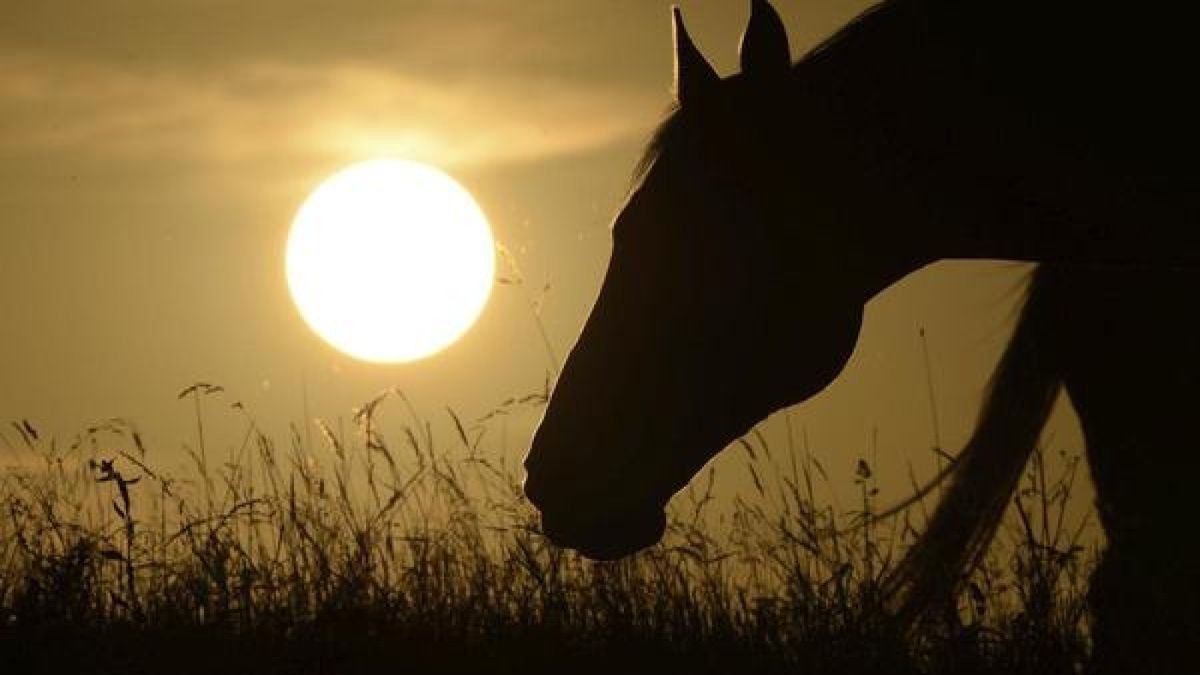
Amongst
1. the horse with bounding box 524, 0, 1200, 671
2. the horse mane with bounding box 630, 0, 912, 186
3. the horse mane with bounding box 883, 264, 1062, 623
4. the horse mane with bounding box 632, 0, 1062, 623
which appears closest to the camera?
the horse with bounding box 524, 0, 1200, 671

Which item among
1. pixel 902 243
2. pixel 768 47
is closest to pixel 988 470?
pixel 902 243

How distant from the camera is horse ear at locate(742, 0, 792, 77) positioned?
437 cm

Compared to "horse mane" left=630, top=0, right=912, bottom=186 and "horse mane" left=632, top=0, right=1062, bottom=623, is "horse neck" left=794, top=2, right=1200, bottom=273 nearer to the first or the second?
"horse mane" left=630, top=0, right=912, bottom=186

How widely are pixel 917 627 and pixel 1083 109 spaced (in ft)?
6.36

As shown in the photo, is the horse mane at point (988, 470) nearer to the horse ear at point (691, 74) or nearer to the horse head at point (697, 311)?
the horse head at point (697, 311)

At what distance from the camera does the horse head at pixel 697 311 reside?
14.5 feet

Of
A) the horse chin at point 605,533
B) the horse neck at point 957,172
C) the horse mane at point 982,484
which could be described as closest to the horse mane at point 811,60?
the horse neck at point 957,172

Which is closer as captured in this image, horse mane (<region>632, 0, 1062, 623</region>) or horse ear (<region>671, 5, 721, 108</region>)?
horse ear (<region>671, 5, 721, 108</region>)

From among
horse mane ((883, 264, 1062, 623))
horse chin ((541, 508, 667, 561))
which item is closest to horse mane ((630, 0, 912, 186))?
horse chin ((541, 508, 667, 561))

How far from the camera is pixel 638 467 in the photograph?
15.5 feet

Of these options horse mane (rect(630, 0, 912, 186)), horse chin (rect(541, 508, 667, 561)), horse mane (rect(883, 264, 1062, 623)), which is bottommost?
horse chin (rect(541, 508, 667, 561))

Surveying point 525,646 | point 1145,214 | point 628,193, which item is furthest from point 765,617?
point 1145,214

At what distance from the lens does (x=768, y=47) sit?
4387 mm

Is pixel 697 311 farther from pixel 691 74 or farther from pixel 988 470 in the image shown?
pixel 988 470
